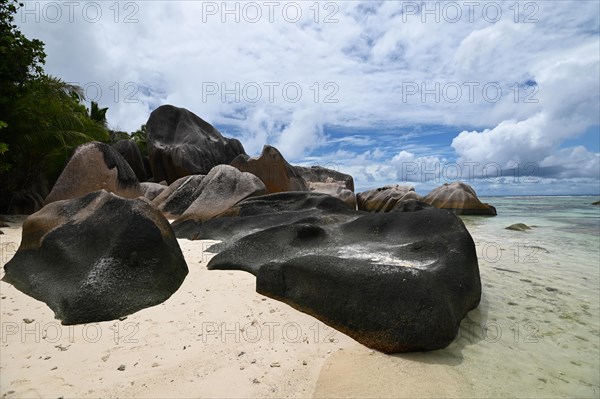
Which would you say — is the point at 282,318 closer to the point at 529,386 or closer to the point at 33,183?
the point at 529,386

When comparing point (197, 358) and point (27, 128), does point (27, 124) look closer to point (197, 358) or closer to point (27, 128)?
point (27, 128)

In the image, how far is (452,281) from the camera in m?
3.47

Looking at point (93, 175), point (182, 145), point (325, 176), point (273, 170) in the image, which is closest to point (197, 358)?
point (93, 175)

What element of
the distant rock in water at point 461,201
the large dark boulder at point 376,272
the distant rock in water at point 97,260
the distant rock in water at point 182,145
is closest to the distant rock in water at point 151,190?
the distant rock in water at point 182,145

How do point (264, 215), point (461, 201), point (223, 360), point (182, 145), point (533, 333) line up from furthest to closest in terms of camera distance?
point (461, 201) → point (182, 145) → point (264, 215) → point (533, 333) → point (223, 360)

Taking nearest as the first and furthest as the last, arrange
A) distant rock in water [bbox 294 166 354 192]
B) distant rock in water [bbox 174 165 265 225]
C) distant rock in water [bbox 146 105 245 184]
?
distant rock in water [bbox 174 165 265 225] < distant rock in water [bbox 146 105 245 184] < distant rock in water [bbox 294 166 354 192]

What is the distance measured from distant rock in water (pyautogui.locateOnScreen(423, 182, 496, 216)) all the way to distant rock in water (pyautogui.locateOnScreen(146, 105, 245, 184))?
43.0 ft

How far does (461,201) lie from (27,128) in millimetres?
19953

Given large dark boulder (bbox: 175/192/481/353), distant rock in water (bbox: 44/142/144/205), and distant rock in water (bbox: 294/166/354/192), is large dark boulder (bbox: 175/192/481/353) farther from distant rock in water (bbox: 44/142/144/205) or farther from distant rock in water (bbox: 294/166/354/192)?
distant rock in water (bbox: 294/166/354/192)

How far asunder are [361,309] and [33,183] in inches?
489

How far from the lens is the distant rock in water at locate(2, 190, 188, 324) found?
10.6 feet

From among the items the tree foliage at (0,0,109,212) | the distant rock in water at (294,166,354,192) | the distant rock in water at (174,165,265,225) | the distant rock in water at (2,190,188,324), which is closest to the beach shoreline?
the distant rock in water at (2,190,188,324)

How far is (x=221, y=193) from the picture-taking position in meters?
8.72

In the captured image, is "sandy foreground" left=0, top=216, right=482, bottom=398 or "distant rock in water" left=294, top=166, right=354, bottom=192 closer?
"sandy foreground" left=0, top=216, right=482, bottom=398
